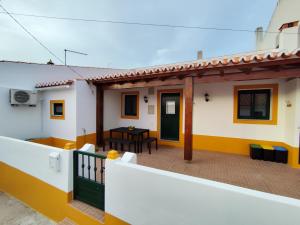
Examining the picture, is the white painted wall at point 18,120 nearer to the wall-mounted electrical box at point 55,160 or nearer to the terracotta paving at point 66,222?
the wall-mounted electrical box at point 55,160

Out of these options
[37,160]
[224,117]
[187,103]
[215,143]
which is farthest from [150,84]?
[37,160]

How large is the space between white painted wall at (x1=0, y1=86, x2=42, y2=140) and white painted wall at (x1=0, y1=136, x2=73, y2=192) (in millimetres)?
2643

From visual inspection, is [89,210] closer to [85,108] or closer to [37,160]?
[37,160]

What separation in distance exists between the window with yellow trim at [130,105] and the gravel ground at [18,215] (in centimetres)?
531

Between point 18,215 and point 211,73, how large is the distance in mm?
6451

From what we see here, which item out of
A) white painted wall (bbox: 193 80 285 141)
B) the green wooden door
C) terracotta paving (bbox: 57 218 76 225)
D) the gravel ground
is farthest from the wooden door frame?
the gravel ground

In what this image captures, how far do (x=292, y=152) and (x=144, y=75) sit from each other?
5.28 metres

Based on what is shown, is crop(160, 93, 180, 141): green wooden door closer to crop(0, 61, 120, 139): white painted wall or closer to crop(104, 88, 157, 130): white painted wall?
crop(104, 88, 157, 130): white painted wall

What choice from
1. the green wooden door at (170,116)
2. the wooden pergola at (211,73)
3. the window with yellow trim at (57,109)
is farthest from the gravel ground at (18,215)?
the green wooden door at (170,116)

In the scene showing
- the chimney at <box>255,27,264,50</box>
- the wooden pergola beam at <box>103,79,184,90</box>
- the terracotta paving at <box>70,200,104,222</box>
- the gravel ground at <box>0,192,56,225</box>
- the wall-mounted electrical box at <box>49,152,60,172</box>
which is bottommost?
the gravel ground at <box>0,192,56,225</box>

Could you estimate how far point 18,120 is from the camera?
22.7 feet

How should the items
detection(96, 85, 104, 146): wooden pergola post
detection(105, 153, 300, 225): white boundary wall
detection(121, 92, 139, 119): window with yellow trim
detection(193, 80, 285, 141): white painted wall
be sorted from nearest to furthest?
detection(105, 153, 300, 225): white boundary wall
detection(193, 80, 285, 141): white painted wall
detection(96, 85, 104, 146): wooden pergola post
detection(121, 92, 139, 119): window with yellow trim

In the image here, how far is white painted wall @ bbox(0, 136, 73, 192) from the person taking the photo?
3.06m

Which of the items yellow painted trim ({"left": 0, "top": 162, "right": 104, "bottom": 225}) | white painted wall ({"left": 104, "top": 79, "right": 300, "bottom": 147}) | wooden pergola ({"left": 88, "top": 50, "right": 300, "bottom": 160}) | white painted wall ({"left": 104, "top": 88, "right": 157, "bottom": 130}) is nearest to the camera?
yellow painted trim ({"left": 0, "top": 162, "right": 104, "bottom": 225})
